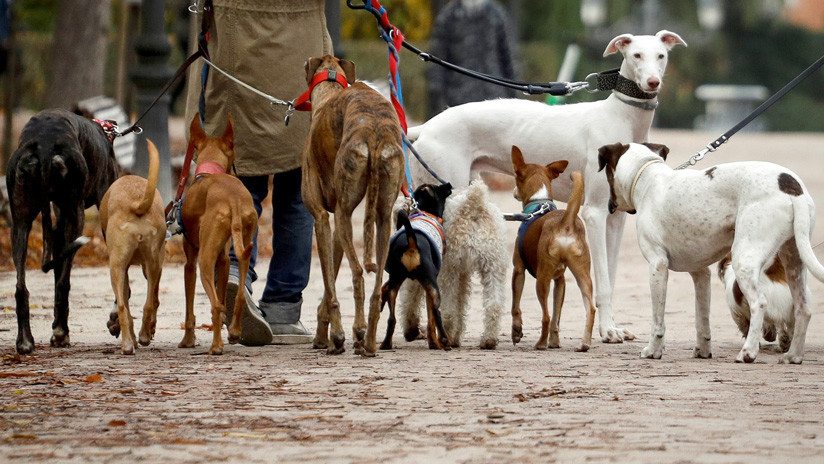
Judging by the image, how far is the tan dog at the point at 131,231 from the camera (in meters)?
7.09

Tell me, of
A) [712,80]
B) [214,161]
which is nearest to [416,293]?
[214,161]

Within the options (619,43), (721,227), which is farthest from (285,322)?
(619,43)

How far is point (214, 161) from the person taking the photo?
7.70 m

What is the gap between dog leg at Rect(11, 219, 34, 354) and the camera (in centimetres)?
730

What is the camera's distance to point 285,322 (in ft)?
26.8

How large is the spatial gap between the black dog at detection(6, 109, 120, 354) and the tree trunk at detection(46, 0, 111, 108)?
→ 42.4 feet

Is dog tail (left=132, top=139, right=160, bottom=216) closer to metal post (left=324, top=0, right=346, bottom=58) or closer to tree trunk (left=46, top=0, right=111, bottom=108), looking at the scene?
metal post (left=324, top=0, right=346, bottom=58)

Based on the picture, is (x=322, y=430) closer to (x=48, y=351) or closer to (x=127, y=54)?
(x=48, y=351)

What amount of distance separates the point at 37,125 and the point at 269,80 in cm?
143

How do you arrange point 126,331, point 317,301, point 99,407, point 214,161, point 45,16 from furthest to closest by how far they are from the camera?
point 45,16 → point 317,301 → point 214,161 → point 126,331 → point 99,407

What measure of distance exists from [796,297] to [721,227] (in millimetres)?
564

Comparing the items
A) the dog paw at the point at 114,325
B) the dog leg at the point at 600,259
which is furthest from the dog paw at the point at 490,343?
the dog paw at the point at 114,325

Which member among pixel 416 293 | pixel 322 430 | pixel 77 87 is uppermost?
pixel 77 87

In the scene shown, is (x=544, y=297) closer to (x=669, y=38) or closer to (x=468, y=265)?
(x=468, y=265)
